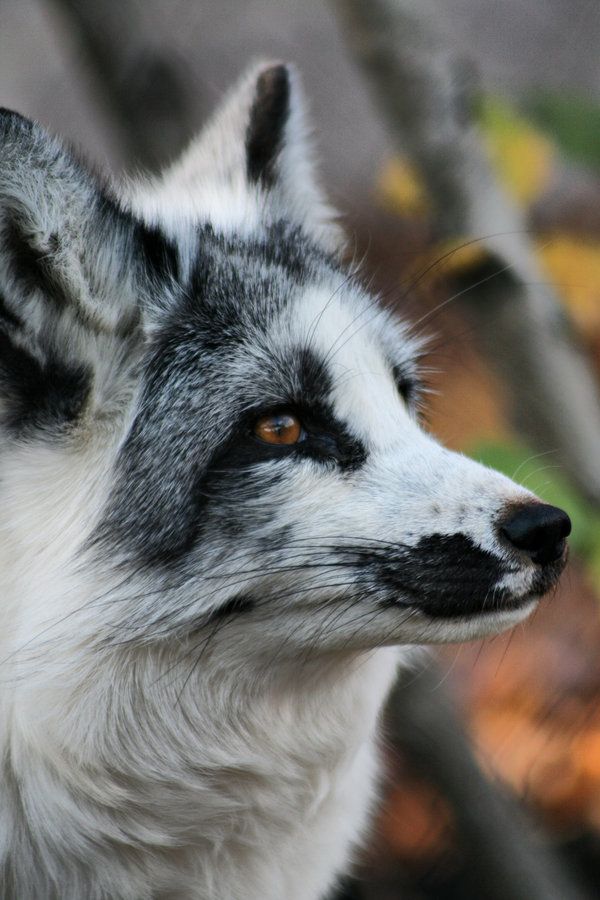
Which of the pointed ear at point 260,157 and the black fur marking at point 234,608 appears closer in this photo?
→ the black fur marking at point 234,608

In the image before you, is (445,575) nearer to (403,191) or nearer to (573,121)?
(573,121)

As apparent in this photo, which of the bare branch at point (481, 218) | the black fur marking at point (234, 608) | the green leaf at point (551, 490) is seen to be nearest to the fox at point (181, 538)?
the black fur marking at point (234, 608)

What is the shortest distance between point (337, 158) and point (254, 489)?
6164 mm

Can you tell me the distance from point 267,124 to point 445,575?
174 centimetres

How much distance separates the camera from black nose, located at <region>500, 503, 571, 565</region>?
2.28 metres

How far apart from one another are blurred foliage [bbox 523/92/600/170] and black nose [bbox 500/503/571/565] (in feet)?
3.64

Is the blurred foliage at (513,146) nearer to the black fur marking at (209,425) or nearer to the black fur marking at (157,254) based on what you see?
the black fur marking at (209,425)

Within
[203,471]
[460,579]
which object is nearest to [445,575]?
[460,579]

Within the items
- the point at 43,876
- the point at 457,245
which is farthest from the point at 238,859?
the point at 457,245

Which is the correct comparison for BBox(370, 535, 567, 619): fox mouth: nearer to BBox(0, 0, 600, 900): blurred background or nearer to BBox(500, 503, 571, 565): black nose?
BBox(500, 503, 571, 565): black nose

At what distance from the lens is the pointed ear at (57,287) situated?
2.31 m

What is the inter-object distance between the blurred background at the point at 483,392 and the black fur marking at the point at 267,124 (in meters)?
0.38

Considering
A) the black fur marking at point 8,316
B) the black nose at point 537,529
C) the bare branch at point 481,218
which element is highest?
the bare branch at point 481,218

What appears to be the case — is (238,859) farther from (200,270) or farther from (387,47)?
(387,47)
